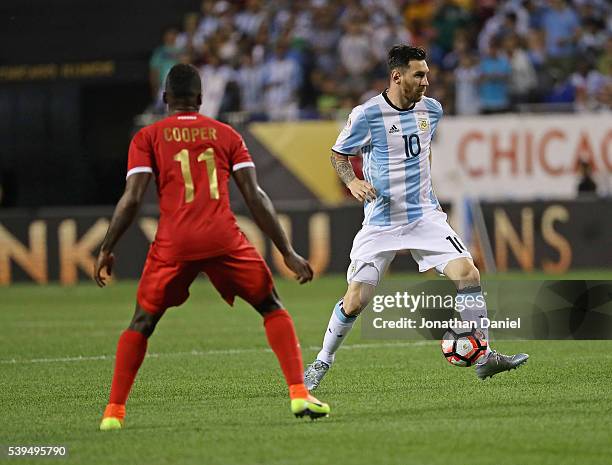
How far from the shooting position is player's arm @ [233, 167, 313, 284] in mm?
6936

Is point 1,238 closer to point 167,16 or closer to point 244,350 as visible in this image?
point 167,16

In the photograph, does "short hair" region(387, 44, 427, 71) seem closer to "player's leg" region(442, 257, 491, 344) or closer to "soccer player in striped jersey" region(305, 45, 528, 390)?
"soccer player in striped jersey" region(305, 45, 528, 390)

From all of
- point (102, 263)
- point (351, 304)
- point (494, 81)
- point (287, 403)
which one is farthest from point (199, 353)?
point (494, 81)

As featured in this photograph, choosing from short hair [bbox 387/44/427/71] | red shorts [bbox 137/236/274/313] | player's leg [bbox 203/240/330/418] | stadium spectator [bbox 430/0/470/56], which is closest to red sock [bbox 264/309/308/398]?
player's leg [bbox 203/240/330/418]

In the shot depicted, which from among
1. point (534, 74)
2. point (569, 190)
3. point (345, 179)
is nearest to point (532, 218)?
point (569, 190)

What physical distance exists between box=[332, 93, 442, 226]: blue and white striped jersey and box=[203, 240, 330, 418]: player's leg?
174 centimetres

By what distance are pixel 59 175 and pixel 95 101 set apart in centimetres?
175

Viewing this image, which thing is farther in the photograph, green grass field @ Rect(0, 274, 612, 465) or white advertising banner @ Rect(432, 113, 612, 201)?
white advertising banner @ Rect(432, 113, 612, 201)

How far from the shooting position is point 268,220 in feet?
22.9

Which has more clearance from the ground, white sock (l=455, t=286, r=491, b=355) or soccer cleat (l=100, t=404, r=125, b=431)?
white sock (l=455, t=286, r=491, b=355)

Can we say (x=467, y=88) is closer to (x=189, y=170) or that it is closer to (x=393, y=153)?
(x=393, y=153)

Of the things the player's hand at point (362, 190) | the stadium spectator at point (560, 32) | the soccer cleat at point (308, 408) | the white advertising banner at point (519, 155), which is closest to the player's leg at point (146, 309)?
the soccer cleat at point (308, 408)

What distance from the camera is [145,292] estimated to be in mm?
7059

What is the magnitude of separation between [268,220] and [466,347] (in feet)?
7.14
